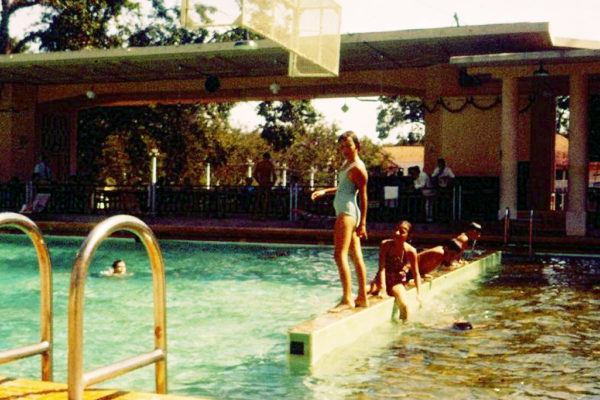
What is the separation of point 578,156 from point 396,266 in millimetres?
8762

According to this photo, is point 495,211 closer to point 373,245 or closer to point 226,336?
point 373,245

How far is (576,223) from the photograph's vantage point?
15289 millimetres

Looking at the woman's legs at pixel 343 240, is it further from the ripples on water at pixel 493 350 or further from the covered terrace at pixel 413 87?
the covered terrace at pixel 413 87

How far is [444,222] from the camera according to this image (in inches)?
669

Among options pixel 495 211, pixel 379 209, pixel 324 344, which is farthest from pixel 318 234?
pixel 324 344

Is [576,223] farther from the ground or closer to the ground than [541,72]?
closer to the ground

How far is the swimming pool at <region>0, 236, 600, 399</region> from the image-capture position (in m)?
5.35

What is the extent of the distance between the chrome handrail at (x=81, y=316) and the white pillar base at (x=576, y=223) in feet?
42.5

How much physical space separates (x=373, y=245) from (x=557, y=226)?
3629mm

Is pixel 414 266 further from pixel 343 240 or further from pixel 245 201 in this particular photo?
pixel 245 201

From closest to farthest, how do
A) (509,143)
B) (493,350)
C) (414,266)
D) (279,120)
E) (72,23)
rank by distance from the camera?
(493,350), (414,266), (509,143), (72,23), (279,120)

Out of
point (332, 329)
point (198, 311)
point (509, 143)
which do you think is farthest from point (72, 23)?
point (332, 329)

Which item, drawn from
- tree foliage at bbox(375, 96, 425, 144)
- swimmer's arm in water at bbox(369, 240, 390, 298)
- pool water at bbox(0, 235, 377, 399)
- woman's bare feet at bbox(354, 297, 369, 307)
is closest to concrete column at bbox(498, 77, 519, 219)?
pool water at bbox(0, 235, 377, 399)

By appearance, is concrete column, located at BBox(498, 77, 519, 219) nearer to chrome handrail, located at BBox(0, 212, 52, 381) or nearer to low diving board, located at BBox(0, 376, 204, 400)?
chrome handrail, located at BBox(0, 212, 52, 381)
